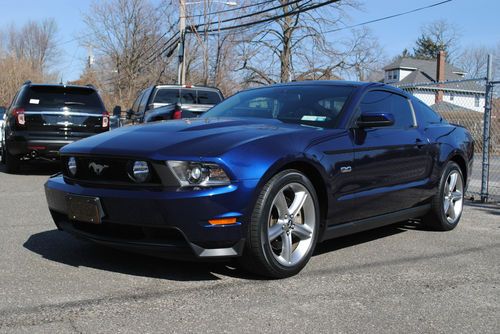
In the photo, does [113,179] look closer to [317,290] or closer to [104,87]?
[317,290]

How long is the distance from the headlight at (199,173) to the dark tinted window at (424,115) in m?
2.90

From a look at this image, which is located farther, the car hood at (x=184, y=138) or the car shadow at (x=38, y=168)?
the car shadow at (x=38, y=168)

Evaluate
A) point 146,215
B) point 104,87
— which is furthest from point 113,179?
point 104,87

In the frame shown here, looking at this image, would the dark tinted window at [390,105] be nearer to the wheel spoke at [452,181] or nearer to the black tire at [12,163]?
the wheel spoke at [452,181]

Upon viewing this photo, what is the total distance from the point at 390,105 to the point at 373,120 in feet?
3.01

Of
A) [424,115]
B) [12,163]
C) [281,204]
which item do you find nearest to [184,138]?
[281,204]

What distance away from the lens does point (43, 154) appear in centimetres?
998

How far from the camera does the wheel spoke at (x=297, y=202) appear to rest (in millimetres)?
4016

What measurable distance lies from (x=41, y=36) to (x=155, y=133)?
228ft

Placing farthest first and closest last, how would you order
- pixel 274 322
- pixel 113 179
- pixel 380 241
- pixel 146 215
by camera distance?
1. pixel 380 241
2. pixel 113 179
3. pixel 146 215
4. pixel 274 322

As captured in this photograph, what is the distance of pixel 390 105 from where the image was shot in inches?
213

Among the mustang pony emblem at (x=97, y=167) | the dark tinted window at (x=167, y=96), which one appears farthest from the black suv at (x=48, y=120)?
the mustang pony emblem at (x=97, y=167)

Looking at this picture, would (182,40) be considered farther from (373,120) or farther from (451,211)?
(373,120)

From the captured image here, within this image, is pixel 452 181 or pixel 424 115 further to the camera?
pixel 452 181
